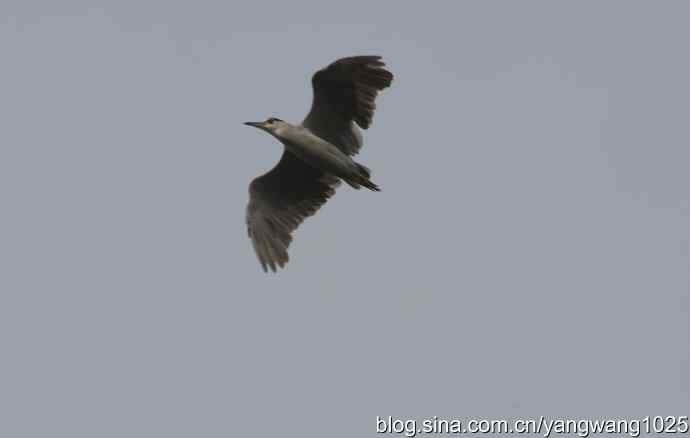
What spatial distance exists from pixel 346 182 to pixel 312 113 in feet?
4.03

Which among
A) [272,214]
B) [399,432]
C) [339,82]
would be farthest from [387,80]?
[399,432]

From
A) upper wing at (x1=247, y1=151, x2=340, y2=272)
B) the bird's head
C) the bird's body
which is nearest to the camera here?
the bird's body

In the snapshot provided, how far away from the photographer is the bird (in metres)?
18.1

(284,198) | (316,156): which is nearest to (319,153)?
(316,156)

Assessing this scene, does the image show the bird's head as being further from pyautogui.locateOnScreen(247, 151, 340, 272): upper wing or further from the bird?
pyautogui.locateOnScreen(247, 151, 340, 272): upper wing

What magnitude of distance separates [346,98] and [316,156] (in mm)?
987

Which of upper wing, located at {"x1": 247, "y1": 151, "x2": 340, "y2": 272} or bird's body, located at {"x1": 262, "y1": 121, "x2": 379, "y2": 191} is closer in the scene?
bird's body, located at {"x1": 262, "y1": 121, "x2": 379, "y2": 191}

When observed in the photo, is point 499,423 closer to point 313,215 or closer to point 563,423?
point 563,423

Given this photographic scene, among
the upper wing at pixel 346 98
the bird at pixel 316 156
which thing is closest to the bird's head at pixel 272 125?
the bird at pixel 316 156

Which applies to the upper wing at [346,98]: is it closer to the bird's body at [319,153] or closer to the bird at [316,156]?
the bird at [316,156]

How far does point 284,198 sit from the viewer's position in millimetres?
19891

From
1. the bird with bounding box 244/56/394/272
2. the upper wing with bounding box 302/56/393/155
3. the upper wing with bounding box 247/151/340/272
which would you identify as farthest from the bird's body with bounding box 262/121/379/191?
the upper wing with bounding box 247/151/340/272

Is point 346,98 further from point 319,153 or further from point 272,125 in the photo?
point 272,125

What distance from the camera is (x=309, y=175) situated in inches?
776
